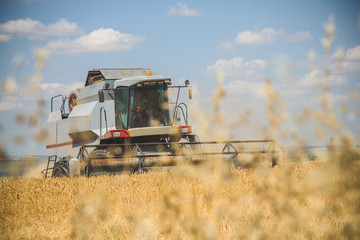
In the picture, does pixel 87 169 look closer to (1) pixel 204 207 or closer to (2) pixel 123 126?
(2) pixel 123 126

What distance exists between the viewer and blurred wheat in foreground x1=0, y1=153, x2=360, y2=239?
5.05ft

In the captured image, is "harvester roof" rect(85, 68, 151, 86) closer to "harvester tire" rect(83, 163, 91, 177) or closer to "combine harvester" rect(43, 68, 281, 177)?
"combine harvester" rect(43, 68, 281, 177)

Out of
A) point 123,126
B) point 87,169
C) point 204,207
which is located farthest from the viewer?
point 123,126

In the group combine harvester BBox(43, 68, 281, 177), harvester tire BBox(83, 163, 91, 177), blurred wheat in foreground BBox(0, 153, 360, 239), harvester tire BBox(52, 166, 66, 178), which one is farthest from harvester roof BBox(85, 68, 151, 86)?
blurred wheat in foreground BBox(0, 153, 360, 239)

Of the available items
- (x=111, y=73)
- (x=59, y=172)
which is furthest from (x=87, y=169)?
(x=111, y=73)

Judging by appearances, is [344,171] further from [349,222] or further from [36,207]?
[36,207]

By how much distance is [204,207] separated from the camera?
3.92 metres

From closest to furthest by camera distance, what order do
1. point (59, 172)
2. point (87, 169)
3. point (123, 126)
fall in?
point (87, 169), point (123, 126), point (59, 172)

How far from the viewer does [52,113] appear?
1315cm

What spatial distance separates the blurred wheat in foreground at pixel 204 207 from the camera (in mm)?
1539

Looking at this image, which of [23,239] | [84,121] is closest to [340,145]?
[23,239]

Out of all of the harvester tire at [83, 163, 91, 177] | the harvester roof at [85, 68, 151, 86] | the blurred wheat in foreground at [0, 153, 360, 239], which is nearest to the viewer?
the blurred wheat in foreground at [0, 153, 360, 239]

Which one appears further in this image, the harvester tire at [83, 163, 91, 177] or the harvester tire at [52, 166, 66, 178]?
the harvester tire at [52, 166, 66, 178]

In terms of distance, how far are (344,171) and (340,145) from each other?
0.10 meters
